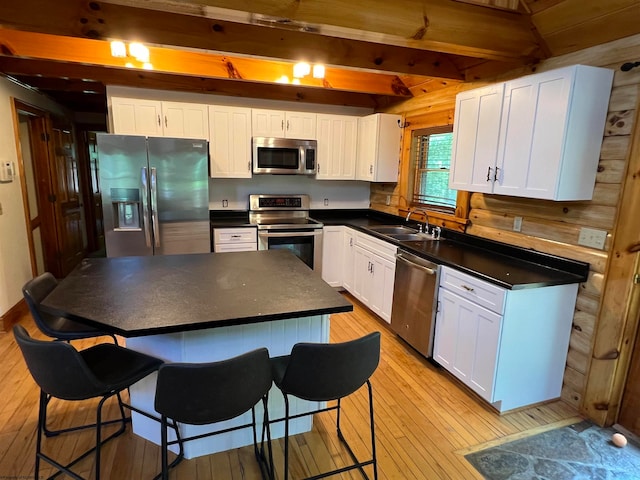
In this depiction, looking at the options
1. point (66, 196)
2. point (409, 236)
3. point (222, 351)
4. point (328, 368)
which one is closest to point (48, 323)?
point (222, 351)

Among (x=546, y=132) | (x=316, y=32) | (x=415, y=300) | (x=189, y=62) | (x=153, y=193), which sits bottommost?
(x=415, y=300)

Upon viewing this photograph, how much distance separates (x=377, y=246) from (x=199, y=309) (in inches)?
91.6

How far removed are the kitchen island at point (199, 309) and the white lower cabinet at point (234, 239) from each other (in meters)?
1.55

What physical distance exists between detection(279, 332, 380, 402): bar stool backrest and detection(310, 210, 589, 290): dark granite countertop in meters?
1.16

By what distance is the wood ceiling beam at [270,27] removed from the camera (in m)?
2.15

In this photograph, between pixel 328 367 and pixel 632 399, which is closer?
pixel 328 367

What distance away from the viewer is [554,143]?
2203 millimetres

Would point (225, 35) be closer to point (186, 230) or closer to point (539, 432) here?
point (186, 230)

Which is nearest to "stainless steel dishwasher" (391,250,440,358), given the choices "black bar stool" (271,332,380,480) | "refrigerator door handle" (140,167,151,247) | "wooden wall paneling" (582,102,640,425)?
"wooden wall paneling" (582,102,640,425)

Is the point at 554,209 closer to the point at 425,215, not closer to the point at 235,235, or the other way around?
the point at 425,215

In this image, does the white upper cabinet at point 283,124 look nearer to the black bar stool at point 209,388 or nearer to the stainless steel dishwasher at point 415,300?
the stainless steel dishwasher at point 415,300

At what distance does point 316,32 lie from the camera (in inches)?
87.2

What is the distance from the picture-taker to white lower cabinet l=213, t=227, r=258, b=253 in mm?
3916

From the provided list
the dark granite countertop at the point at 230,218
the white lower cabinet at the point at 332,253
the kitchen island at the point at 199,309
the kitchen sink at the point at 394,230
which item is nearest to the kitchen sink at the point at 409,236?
the kitchen sink at the point at 394,230
